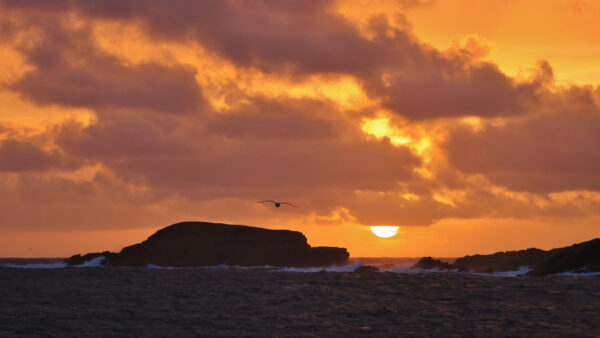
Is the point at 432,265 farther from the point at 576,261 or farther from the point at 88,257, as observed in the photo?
the point at 88,257

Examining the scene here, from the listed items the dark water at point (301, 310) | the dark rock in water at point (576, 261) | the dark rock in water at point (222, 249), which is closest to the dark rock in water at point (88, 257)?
the dark rock in water at point (222, 249)

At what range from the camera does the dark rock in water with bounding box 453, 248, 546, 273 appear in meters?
152

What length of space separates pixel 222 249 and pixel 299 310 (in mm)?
129939

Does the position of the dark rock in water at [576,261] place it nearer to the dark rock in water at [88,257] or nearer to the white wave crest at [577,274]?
the white wave crest at [577,274]

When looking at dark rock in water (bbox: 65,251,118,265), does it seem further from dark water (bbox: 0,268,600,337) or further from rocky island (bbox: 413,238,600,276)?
dark water (bbox: 0,268,600,337)

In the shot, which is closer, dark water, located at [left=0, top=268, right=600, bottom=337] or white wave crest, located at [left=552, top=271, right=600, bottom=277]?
dark water, located at [left=0, top=268, right=600, bottom=337]

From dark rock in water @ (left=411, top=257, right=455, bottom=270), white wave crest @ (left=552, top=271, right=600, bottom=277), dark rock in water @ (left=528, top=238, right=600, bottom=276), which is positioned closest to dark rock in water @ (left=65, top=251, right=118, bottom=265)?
dark rock in water @ (left=411, top=257, right=455, bottom=270)

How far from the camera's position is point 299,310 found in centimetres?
6053

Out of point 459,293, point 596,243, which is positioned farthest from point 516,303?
point 596,243

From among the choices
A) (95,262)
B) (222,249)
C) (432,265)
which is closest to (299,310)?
(432,265)

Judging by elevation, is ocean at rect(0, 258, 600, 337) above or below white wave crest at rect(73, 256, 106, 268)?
below

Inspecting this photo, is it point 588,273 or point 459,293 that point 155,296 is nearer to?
point 459,293

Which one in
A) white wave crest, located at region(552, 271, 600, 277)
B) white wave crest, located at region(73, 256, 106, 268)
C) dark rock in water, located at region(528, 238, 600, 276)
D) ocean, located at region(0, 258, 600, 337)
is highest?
white wave crest, located at region(73, 256, 106, 268)

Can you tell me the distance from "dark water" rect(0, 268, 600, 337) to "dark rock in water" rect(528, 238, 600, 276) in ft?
116
